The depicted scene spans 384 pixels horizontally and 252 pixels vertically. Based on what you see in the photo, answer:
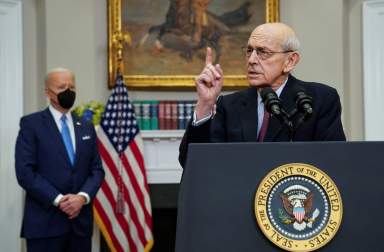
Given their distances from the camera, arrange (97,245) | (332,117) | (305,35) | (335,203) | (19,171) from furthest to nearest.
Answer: (305,35), (97,245), (19,171), (332,117), (335,203)

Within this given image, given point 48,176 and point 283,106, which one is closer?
Result: point 283,106

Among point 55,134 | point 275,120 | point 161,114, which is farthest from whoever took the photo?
point 161,114

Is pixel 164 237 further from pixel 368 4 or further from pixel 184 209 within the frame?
pixel 184 209

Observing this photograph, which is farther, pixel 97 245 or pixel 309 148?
pixel 97 245

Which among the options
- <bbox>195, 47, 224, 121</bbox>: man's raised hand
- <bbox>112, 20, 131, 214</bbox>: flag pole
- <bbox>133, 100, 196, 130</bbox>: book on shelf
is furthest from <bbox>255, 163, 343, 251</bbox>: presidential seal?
<bbox>133, 100, 196, 130</bbox>: book on shelf

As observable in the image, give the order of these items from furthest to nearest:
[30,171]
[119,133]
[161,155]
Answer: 1. [161,155]
2. [119,133]
3. [30,171]

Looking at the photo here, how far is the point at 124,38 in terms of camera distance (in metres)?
7.07

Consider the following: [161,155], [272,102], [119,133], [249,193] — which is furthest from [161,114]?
[249,193]

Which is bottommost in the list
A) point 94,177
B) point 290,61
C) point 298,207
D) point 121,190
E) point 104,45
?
point 121,190

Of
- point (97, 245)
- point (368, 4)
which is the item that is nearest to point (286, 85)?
point (97, 245)

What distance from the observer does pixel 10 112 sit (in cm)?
691

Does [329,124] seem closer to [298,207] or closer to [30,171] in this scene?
[298,207]

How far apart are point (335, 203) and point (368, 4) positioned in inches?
236

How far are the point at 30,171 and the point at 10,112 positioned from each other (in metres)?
2.30
